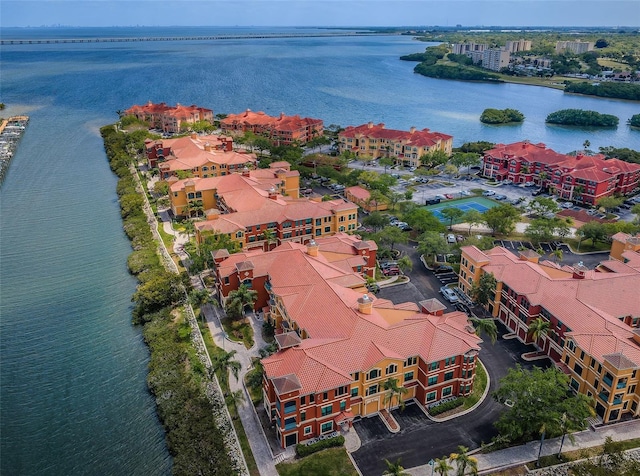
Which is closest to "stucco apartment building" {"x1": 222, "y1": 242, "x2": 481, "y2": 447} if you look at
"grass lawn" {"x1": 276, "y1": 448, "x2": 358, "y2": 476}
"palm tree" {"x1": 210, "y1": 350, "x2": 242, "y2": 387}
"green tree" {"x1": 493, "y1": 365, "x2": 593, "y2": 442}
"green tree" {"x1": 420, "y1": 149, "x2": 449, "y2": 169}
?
"grass lawn" {"x1": 276, "y1": 448, "x2": 358, "y2": 476}

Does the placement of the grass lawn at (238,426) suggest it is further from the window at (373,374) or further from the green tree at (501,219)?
the green tree at (501,219)

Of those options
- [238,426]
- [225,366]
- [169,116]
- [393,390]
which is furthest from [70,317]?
[169,116]

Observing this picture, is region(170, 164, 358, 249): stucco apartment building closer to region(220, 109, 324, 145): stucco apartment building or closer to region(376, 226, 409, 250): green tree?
region(376, 226, 409, 250): green tree

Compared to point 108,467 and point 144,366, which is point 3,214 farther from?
point 108,467

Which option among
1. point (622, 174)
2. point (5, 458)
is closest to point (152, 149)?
point (5, 458)

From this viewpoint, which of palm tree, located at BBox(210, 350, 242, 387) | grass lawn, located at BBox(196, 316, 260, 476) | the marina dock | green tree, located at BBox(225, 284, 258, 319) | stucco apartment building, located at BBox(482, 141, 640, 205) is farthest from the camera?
the marina dock

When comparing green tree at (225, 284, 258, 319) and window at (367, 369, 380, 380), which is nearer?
window at (367, 369, 380, 380)

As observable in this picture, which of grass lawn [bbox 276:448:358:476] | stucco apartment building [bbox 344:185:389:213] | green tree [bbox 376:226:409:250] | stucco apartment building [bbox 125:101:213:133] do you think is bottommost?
grass lawn [bbox 276:448:358:476]
